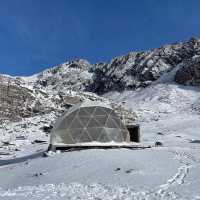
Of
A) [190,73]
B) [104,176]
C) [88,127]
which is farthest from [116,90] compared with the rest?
[104,176]

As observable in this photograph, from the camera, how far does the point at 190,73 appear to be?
99000mm

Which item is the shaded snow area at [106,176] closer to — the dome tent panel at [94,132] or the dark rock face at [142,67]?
the dome tent panel at [94,132]

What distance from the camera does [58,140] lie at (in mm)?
33000

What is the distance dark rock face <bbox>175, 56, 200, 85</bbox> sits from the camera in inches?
3851

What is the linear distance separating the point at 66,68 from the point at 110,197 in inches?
6438

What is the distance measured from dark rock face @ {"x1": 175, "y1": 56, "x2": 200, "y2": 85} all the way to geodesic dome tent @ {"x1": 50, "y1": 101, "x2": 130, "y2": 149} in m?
64.8

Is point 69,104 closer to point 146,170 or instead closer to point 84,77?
point 146,170

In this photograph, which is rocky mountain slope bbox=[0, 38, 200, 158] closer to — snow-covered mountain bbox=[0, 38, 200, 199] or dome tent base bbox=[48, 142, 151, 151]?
snow-covered mountain bbox=[0, 38, 200, 199]

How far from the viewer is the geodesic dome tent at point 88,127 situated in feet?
108

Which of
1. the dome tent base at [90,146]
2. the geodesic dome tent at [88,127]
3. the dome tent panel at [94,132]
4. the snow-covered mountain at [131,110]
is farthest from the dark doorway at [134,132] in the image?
the dome tent base at [90,146]

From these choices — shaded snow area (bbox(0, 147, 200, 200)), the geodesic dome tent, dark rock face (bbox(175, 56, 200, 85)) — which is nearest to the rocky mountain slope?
Result: dark rock face (bbox(175, 56, 200, 85))

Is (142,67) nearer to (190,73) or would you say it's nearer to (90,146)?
(190,73)

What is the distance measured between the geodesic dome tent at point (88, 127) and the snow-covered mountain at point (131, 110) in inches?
150

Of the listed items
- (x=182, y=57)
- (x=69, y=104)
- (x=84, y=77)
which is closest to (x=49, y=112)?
(x=69, y=104)
